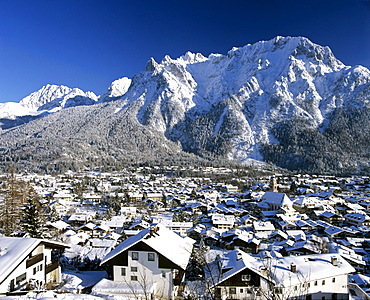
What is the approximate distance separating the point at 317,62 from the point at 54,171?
509 feet

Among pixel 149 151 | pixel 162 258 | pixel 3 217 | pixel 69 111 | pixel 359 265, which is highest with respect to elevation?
pixel 69 111

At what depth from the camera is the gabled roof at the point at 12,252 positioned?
8.38m

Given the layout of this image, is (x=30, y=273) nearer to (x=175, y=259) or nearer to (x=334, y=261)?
(x=175, y=259)

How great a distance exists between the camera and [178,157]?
397 feet

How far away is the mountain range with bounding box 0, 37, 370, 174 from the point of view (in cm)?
11281

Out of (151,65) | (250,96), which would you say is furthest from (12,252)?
(151,65)

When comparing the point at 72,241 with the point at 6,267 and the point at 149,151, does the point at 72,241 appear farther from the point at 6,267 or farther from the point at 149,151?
the point at 149,151

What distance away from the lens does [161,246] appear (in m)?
11.1

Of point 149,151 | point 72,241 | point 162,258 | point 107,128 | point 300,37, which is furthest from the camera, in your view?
point 300,37

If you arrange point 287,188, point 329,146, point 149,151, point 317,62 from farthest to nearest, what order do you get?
point 317,62 → point 149,151 → point 329,146 → point 287,188

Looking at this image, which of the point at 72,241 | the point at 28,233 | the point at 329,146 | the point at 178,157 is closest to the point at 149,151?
the point at 178,157

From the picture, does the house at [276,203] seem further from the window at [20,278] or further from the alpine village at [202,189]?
the window at [20,278]

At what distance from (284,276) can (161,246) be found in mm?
4729

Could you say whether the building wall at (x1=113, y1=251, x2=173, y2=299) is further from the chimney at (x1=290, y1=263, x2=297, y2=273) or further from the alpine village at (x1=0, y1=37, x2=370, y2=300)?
the chimney at (x1=290, y1=263, x2=297, y2=273)
